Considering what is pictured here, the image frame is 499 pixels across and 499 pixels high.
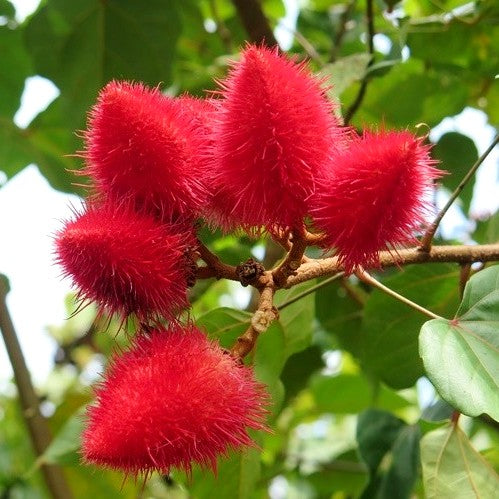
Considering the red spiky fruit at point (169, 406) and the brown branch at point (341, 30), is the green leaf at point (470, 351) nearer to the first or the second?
the red spiky fruit at point (169, 406)

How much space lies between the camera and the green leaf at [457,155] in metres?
1.51

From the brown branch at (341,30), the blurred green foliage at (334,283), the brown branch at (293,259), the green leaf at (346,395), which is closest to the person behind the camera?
the brown branch at (293,259)

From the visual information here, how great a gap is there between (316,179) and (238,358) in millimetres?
181

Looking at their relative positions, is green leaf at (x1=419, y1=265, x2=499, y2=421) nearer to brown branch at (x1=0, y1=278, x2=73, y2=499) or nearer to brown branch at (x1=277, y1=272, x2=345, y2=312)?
brown branch at (x1=277, y1=272, x2=345, y2=312)

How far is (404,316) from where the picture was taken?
1159 millimetres

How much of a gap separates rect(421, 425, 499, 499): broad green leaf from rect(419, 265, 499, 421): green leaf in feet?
0.68

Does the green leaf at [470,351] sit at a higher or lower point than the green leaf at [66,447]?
higher

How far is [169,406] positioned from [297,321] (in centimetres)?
52

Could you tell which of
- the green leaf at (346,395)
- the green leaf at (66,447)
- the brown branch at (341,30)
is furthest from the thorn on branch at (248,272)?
the green leaf at (346,395)

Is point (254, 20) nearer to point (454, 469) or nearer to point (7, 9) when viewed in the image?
point (7, 9)

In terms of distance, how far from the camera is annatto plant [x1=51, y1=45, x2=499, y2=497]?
0.65m

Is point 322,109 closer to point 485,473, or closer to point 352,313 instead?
point 485,473

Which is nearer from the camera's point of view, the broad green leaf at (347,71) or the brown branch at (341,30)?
the broad green leaf at (347,71)

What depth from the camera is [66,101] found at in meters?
1.55
